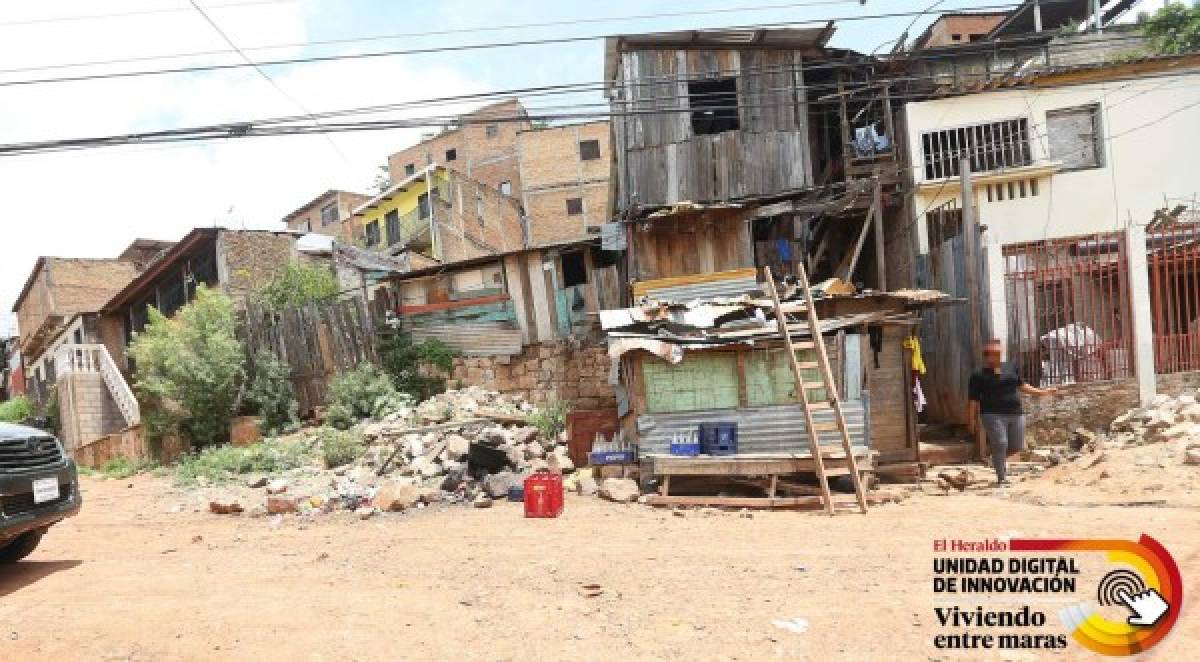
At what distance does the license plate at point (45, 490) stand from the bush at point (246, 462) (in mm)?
6683

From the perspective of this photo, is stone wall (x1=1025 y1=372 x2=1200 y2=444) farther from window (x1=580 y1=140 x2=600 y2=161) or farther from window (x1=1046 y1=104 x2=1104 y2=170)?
window (x1=580 y1=140 x2=600 y2=161)

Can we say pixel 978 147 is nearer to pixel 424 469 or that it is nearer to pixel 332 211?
pixel 424 469

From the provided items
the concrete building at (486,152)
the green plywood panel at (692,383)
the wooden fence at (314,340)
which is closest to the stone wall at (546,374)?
the wooden fence at (314,340)

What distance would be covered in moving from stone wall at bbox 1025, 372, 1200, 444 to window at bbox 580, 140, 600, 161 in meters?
29.1

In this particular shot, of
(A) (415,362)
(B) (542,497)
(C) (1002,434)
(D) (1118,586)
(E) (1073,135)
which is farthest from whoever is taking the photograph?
(A) (415,362)

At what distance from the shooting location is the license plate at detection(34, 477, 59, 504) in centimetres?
597

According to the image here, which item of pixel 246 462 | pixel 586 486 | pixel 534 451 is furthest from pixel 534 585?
pixel 246 462

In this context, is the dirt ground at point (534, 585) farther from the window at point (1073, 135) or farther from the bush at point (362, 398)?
the window at point (1073, 135)

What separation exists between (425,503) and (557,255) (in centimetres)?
784

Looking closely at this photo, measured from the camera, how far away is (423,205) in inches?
1224

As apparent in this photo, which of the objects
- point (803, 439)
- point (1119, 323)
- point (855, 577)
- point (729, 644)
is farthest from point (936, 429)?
point (729, 644)

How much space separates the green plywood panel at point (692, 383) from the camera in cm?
962

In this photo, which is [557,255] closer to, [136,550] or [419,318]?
[419,318]

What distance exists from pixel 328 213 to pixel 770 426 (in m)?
41.0
